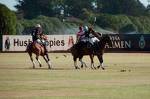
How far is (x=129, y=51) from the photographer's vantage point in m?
67.4

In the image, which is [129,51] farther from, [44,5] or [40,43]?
[44,5]

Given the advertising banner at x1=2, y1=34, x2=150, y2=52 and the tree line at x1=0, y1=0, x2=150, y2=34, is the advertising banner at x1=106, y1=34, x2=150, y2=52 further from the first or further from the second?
the tree line at x1=0, y1=0, x2=150, y2=34

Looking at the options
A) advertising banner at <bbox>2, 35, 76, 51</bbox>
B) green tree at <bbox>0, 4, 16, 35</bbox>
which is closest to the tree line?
green tree at <bbox>0, 4, 16, 35</bbox>

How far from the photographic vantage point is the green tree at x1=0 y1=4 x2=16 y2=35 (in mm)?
75188

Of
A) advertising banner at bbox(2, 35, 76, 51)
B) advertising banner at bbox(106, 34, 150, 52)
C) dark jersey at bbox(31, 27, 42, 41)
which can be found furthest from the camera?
advertising banner at bbox(2, 35, 76, 51)

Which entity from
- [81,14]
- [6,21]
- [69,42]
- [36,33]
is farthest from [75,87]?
[81,14]

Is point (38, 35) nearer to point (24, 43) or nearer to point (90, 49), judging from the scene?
point (90, 49)

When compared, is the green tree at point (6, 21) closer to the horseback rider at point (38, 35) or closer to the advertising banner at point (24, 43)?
the advertising banner at point (24, 43)

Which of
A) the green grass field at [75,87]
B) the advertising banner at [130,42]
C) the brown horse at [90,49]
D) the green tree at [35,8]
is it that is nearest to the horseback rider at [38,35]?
the brown horse at [90,49]

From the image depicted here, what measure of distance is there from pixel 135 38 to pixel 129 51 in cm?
140

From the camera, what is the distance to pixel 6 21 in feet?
247

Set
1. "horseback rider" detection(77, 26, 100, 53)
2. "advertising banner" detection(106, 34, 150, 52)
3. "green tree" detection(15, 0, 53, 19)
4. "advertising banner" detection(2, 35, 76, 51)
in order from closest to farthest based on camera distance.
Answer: "horseback rider" detection(77, 26, 100, 53) → "advertising banner" detection(106, 34, 150, 52) → "advertising banner" detection(2, 35, 76, 51) → "green tree" detection(15, 0, 53, 19)

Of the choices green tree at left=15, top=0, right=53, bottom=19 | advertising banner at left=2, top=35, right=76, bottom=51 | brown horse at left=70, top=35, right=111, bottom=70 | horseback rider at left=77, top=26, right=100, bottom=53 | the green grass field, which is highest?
green tree at left=15, top=0, right=53, bottom=19

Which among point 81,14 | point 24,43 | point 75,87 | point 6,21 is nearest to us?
point 75,87
